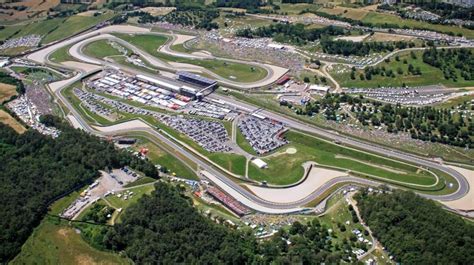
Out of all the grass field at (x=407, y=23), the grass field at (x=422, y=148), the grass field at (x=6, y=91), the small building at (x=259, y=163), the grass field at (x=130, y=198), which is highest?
the grass field at (x=407, y=23)

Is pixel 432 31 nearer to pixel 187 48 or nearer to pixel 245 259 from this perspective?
pixel 187 48

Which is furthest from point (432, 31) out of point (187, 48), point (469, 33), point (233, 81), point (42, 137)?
point (42, 137)

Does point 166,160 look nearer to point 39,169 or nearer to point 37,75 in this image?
point 39,169

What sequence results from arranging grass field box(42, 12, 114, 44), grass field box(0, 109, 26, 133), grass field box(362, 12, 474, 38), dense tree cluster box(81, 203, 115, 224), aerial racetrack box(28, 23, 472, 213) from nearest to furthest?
dense tree cluster box(81, 203, 115, 224), aerial racetrack box(28, 23, 472, 213), grass field box(0, 109, 26, 133), grass field box(362, 12, 474, 38), grass field box(42, 12, 114, 44)

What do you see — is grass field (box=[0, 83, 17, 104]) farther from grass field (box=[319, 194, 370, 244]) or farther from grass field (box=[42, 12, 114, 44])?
grass field (box=[319, 194, 370, 244])

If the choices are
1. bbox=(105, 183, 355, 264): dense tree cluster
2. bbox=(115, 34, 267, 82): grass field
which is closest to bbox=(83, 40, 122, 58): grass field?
bbox=(115, 34, 267, 82): grass field

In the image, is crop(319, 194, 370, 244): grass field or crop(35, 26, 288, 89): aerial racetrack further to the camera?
crop(35, 26, 288, 89): aerial racetrack

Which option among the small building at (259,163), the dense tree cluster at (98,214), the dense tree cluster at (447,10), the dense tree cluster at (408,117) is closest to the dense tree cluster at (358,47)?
the dense tree cluster at (408,117)

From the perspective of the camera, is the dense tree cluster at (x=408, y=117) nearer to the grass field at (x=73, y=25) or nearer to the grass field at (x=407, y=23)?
the grass field at (x=407, y=23)

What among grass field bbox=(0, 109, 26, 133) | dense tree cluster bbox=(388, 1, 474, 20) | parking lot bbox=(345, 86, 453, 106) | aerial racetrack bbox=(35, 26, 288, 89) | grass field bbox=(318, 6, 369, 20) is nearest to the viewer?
grass field bbox=(0, 109, 26, 133)
